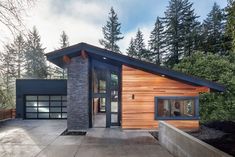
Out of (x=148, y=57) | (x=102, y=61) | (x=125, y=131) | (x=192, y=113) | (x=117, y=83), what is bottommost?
(x=125, y=131)

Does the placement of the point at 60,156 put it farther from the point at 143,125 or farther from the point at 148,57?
the point at 148,57

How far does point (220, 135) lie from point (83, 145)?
7559mm

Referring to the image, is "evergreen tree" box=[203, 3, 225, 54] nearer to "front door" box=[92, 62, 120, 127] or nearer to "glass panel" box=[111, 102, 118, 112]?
"front door" box=[92, 62, 120, 127]

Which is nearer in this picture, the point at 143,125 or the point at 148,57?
the point at 143,125

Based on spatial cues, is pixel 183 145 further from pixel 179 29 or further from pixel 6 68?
pixel 179 29

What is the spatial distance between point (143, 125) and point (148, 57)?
26.1 m

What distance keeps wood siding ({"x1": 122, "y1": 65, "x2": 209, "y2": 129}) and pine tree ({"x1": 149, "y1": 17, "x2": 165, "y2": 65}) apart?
23017 mm

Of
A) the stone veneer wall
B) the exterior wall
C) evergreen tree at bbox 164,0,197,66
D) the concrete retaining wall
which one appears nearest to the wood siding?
the stone veneer wall

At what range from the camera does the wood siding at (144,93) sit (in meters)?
13.6

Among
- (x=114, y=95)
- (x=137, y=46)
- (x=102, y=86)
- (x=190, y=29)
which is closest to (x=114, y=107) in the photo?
(x=114, y=95)

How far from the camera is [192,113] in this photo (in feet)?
45.3

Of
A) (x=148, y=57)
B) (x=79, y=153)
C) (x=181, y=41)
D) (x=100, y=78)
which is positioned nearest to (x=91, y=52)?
(x=100, y=78)

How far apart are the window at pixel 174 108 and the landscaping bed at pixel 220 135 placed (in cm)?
108

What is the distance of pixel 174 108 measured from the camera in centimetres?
1376
